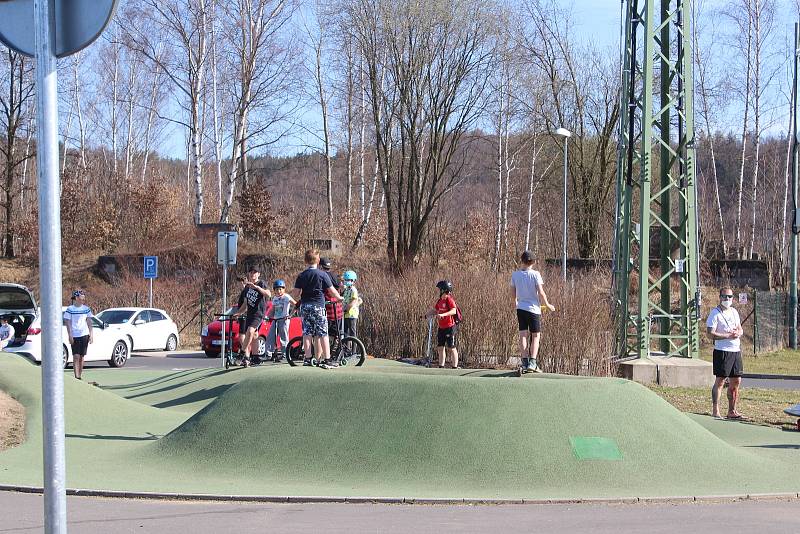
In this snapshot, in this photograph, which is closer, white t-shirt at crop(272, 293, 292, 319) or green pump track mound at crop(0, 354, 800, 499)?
green pump track mound at crop(0, 354, 800, 499)

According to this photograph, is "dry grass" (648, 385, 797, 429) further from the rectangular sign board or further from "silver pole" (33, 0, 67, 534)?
"silver pole" (33, 0, 67, 534)

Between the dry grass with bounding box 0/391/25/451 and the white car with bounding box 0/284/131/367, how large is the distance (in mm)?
8482

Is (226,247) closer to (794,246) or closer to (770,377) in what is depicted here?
(770,377)

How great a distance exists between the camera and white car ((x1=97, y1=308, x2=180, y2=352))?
28.4m

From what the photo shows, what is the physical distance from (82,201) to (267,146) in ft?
40.4

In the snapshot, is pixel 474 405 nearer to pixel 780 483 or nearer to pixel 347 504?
pixel 347 504

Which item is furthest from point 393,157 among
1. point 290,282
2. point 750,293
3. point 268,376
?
point 268,376

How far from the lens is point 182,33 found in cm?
4041

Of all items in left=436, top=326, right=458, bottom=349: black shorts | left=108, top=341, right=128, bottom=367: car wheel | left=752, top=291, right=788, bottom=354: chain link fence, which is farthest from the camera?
left=752, top=291, right=788, bottom=354: chain link fence

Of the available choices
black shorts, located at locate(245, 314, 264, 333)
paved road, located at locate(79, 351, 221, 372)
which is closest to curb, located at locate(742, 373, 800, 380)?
black shorts, located at locate(245, 314, 264, 333)

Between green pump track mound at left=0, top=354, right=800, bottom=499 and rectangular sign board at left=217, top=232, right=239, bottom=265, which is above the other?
rectangular sign board at left=217, top=232, right=239, bottom=265

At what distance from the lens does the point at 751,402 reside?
1670 cm

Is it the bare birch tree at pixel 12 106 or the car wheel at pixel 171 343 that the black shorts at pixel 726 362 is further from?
the bare birch tree at pixel 12 106

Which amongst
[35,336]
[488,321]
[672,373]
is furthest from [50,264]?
[35,336]
